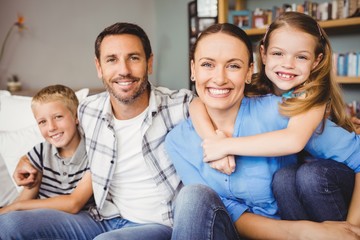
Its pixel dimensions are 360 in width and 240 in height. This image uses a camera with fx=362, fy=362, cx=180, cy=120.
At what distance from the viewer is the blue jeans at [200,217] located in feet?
3.04

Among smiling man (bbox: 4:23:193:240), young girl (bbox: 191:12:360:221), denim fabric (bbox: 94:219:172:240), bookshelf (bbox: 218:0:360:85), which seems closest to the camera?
young girl (bbox: 191:12:360:221)

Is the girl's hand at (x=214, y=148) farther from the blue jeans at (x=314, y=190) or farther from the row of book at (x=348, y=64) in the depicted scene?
the row of book at (x=348, y=64)

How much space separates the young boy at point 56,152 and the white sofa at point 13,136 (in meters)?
0.21

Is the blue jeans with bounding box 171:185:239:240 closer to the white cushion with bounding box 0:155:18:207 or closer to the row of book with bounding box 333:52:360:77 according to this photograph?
the white cushion with bounding box 0:155:18:207

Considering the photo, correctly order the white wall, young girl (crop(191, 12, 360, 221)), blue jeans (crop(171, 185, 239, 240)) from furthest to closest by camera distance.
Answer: the white wall → young girl (crop(191, 12, 360, 221)) → blue jeans (crop(171, 185, 239, 240))

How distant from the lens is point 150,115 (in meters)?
1.33

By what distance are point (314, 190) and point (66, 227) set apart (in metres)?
0.86

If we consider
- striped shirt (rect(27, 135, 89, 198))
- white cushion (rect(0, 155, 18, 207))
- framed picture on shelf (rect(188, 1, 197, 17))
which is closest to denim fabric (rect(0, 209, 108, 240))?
striped shirt (rect(27, 135, 89, 198))

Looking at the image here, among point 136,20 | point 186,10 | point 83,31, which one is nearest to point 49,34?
point 83,31

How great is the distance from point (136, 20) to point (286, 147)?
3.38 meters

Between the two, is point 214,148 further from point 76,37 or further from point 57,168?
point 76,37

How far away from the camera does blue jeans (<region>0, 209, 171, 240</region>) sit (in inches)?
47.6

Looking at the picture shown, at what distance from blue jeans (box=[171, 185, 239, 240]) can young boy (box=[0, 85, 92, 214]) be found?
0.56 meters

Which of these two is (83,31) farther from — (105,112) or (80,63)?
(105,112)
